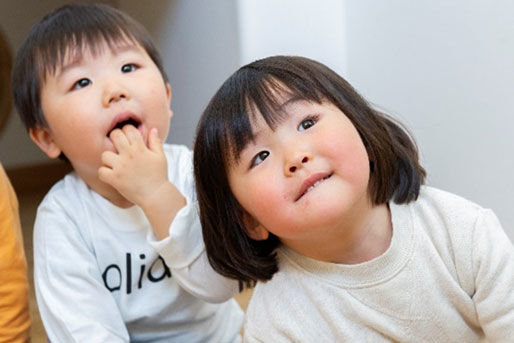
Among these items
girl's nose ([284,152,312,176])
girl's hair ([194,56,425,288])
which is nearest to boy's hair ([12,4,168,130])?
girl's hair ([194,56,425,288])

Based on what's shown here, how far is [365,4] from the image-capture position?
4.06ft

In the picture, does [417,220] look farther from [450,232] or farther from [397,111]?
[397,111]

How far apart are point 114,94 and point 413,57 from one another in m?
0.49

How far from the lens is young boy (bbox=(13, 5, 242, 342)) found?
0.88 m

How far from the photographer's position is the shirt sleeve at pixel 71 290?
2.89ft

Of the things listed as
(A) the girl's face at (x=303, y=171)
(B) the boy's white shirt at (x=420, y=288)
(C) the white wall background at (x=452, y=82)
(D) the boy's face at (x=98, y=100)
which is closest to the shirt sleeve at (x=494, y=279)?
(B) the boy's white shirt at (x=420, y=288)

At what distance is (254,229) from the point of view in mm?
822

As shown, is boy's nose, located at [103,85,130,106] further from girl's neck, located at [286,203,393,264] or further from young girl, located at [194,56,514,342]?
girl's neck, located at [286,203,393,264]

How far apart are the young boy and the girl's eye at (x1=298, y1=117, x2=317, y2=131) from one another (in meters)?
0.20

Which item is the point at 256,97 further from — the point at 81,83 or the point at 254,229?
the point at 81,83

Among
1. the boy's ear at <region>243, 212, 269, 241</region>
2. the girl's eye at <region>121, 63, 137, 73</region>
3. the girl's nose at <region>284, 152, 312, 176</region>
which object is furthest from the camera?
the girl's eye at <region>121, 63, 137, 73</region>

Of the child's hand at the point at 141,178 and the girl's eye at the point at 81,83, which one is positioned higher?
the girl's eye at the point at 81,83

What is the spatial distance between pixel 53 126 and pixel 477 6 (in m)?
0.58

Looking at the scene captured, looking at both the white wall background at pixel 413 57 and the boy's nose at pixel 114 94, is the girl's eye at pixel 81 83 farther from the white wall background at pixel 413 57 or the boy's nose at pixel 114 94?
the white wall background at pixel 413 57
